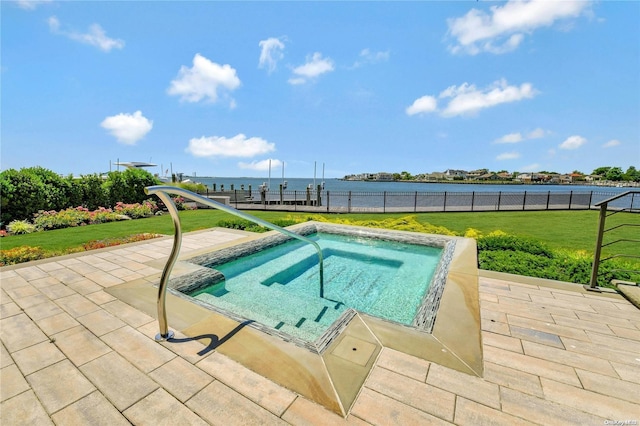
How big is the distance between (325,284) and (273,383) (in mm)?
3636

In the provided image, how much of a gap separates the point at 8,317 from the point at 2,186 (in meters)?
9.76

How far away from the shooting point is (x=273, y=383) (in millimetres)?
2143

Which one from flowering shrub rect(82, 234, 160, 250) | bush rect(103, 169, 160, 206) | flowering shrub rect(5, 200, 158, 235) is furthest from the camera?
bush rect(103, 169, 160, 206)

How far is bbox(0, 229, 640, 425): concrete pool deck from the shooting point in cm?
185

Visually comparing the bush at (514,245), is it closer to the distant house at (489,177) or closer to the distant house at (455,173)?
→ the distant house at (489,177)

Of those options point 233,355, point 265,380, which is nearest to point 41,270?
point 233,355

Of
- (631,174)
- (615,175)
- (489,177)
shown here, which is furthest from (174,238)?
(615,175)

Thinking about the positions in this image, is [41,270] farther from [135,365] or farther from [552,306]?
[552,306]

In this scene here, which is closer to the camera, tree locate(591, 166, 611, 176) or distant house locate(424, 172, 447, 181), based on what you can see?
tree locate(591, 166, 611, 176)

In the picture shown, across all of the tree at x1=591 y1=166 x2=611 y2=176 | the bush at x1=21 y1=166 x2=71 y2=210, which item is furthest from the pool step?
the tree at x1=591 y1=166 x2=611 y2=176

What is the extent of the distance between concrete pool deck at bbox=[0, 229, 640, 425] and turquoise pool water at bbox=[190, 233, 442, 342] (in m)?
1.35

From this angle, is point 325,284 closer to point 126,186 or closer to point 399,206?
point 126,186

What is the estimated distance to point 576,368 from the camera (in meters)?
2.32

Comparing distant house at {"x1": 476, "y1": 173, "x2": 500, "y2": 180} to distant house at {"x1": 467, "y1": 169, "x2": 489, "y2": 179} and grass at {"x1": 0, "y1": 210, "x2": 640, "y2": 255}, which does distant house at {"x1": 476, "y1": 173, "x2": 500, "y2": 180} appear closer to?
distant house at {"x1": 467, "y1": 169, "x2": 489, "y2": 179}
